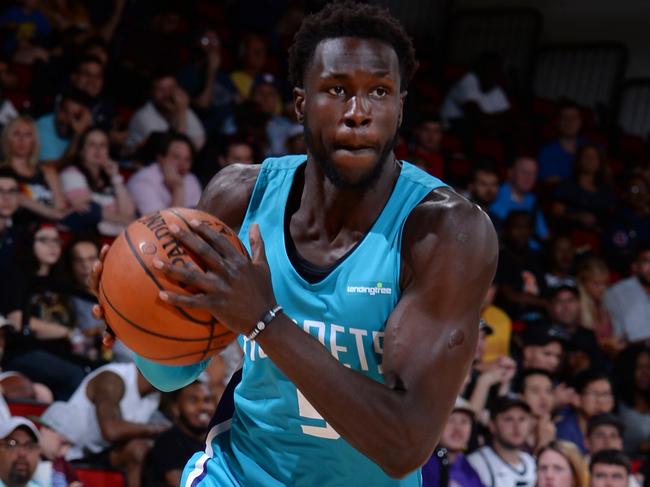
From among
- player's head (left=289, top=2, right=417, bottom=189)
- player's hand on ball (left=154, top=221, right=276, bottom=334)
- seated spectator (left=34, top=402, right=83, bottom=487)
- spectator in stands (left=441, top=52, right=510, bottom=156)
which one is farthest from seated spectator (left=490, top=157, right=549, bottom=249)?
player's hand on ball (left=154, top=221, right=276, bottom=334)

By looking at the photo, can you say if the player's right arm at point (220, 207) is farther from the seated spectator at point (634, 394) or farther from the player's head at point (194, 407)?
the seated spectator at point (634, 394)

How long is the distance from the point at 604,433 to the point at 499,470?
1100 millimetres

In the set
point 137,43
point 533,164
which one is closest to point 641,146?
point 533,164

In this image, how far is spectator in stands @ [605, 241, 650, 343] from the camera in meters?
9.13

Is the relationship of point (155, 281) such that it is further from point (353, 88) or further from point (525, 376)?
point (525, 376)

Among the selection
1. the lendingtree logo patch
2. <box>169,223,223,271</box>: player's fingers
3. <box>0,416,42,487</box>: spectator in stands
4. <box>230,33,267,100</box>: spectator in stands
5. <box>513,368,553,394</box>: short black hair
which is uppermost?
<box>169,223,223,271</box>: player's fingers

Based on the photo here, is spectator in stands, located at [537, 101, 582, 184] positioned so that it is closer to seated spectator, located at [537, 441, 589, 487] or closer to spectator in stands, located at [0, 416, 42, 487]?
seated spectator, located at [537, 441, 589, 487]

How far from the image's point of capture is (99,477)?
18.1ft

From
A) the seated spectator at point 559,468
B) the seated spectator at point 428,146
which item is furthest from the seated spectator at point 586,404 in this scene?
the seated spectator at point 428,146

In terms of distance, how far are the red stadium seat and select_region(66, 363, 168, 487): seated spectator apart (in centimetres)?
5

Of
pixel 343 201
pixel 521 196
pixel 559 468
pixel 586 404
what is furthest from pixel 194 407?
pixel 521 196

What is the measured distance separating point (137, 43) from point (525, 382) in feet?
13.4

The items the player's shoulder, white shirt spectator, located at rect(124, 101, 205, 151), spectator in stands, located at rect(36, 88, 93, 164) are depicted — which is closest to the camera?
the player's shoulder

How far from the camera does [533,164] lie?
9.63 m
